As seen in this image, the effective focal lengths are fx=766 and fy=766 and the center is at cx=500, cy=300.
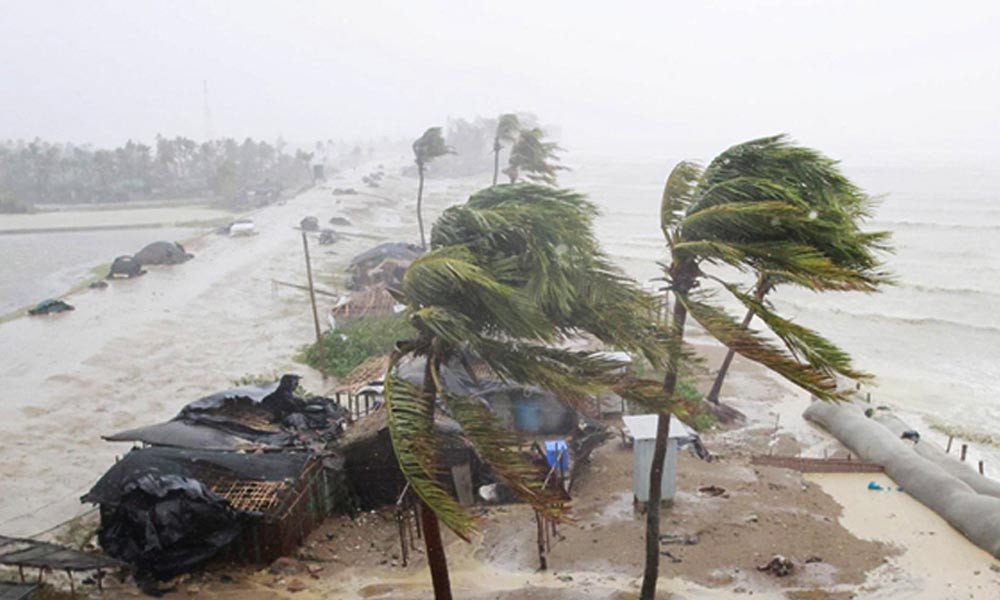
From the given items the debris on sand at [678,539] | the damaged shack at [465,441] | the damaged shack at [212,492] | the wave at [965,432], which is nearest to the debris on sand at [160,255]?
the damaged shack at [465,441]

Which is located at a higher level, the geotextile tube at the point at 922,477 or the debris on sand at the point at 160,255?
the debris on sand at the point at 160,255

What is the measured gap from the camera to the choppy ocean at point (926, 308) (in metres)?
22.4

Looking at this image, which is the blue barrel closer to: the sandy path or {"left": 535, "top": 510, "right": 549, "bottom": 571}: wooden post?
{"left": 535, "top": 510, "right": 549, "bottom": 571}: wooden post

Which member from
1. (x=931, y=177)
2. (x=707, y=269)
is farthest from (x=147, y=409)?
(x=931, y=177)

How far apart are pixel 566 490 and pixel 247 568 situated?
509 cm

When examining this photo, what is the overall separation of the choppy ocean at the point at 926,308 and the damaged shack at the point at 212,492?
879 centimetres

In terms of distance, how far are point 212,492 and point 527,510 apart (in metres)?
4.75

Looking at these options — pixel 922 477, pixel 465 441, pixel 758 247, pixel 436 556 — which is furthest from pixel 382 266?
pixel 758 247

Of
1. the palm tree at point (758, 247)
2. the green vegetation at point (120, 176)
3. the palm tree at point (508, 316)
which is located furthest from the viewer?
the green vegetation at point (120, 176)

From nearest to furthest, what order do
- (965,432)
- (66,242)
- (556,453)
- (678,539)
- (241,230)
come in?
(678,539)
(556,453)
(965,432)
(241,230)
(66,242)

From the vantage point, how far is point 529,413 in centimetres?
1576

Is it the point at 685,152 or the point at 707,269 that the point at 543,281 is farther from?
the point at 685,152

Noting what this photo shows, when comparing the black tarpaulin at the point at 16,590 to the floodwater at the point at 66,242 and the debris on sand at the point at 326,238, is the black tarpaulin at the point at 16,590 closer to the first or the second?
the floodwater at the point at 66,242

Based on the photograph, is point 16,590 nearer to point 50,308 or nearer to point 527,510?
point 527,510
